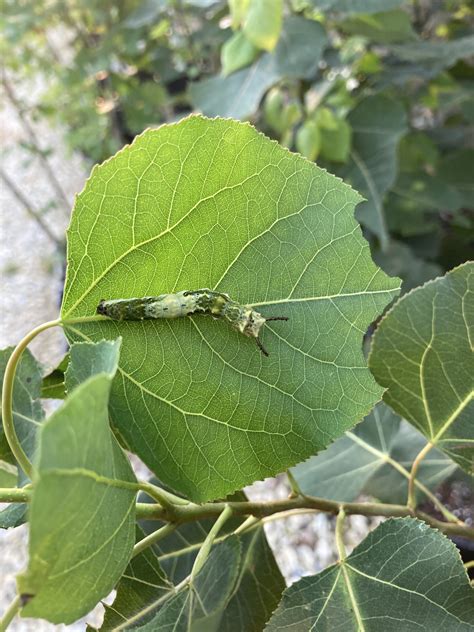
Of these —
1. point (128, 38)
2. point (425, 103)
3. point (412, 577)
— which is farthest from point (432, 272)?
point (128, 38)

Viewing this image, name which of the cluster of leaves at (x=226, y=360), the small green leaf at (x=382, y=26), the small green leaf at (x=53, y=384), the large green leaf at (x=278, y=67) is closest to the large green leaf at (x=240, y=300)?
the cluster of leaves at (x=226, y=360)

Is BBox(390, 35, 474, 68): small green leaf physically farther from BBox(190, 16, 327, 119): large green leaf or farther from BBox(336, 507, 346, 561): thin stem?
BBox(336, 507, 346, 561): thin stem

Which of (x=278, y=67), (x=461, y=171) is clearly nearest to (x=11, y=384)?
(x=278, y=67)

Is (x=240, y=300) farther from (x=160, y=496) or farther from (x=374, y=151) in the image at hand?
(x=374, y=151)

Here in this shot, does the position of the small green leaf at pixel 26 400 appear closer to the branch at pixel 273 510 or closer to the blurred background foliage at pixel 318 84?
the branch at pixel 273 510

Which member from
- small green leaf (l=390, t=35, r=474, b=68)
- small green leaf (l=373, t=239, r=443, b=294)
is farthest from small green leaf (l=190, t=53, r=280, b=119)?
small green leaf (l=373, t=239, r=443, b=294)

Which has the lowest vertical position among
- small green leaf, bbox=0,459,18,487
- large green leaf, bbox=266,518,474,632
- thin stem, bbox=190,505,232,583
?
large green leaf, bbox=266,518,474,632
